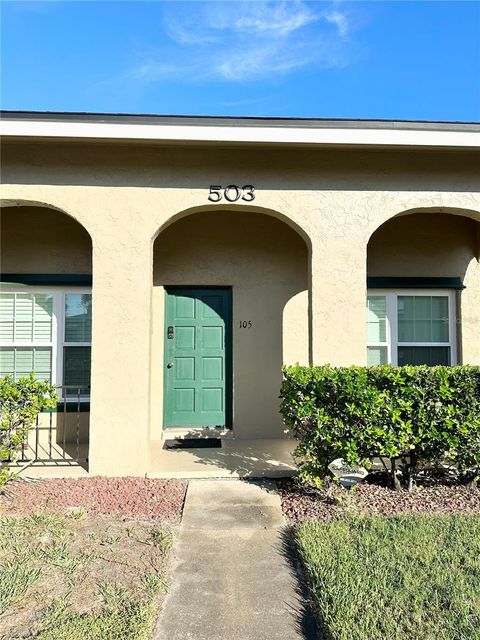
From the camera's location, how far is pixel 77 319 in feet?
21.1

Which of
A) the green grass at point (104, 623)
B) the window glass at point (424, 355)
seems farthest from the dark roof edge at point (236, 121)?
the green grass at point (104, 623)

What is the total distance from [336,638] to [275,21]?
8.39 meters

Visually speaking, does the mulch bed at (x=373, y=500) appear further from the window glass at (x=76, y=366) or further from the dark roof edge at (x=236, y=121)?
the dark roof edge at (x=236, y=121)

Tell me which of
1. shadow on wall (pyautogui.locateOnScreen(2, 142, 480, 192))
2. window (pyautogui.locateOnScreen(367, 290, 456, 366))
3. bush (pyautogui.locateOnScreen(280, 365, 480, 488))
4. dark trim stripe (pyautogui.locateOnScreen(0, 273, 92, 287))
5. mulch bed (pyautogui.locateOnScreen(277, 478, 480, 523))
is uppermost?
shadow on wall (pyautogui.locateOnScreen(2, 142, 480, 192))

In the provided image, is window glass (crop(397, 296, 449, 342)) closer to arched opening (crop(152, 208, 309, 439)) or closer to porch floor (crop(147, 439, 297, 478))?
arched opening (crop(152, 208, 309, 439))

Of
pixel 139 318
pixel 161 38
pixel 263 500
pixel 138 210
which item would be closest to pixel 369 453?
pixel 263 500

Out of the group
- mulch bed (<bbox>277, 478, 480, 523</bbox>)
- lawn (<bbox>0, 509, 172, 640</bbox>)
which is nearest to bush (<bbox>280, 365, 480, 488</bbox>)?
mulch bed (<bbox>277, 478, 480, 523</bbox>)

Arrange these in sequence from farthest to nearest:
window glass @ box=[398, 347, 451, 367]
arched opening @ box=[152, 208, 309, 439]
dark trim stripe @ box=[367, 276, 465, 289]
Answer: window glass @ box=[398, 347, 451, 367], dark trim stripe @ box=[367, 276, 465, 289], arched opening @ box=[152, 208, 309, 439]

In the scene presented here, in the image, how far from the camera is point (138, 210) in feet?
16.5

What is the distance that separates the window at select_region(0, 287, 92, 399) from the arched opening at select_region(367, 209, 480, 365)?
4723 millimetres

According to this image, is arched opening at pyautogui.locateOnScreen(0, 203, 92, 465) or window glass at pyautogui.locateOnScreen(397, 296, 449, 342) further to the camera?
window glass at pyautogui.locateOnScreen(397, 296, 449, 342)

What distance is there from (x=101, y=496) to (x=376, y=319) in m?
4.91

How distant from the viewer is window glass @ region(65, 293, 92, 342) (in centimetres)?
641

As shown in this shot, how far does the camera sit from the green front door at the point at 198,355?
6629 millimetres
